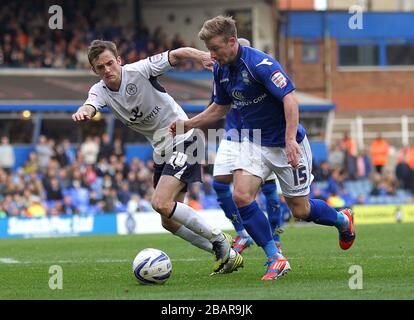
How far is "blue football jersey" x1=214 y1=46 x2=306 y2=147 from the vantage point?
918 centimetres

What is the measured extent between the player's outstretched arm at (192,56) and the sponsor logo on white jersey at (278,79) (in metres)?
0.89

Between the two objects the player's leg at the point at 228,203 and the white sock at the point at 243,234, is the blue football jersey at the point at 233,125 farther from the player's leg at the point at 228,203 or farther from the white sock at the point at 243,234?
the white sock at the point at 243,234

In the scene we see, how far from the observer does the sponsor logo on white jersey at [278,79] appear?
9.15 meters

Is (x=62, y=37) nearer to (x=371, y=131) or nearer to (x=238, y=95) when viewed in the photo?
(x=371, y=131)

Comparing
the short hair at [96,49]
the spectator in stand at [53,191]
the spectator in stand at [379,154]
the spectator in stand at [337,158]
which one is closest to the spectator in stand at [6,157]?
the spectator in stand at [53,191]

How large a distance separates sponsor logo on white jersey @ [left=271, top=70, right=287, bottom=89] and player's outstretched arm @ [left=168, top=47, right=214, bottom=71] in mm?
891

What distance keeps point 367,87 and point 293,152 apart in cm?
3628

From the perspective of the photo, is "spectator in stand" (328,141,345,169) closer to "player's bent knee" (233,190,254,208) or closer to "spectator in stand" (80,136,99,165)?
"spectator in stand" (80,136,99,165)

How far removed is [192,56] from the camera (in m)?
9.99

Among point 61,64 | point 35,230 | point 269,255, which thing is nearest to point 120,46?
point 61,64

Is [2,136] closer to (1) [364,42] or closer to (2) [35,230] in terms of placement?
(2) [35,230]

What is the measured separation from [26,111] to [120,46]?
509 cm

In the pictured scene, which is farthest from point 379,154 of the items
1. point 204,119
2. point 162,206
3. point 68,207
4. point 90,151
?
point 162,206

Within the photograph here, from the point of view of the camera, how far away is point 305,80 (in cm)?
4272
